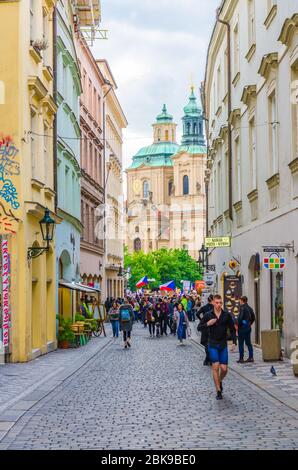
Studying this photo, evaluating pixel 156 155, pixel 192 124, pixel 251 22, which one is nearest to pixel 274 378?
pixel 251 22

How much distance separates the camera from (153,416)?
39.8 ft

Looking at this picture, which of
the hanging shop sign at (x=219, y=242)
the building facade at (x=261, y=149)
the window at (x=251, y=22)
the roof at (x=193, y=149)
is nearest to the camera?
the building facade at (x=261, y=149)

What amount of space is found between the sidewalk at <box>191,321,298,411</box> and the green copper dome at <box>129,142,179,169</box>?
502 ft

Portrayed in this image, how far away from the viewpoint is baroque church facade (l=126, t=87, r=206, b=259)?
153250 millimetres

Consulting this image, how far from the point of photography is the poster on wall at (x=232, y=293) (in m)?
26.2

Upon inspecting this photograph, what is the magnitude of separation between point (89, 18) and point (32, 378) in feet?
97.0

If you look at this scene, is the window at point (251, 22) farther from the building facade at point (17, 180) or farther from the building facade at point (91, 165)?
the building facade at point (91, 165)

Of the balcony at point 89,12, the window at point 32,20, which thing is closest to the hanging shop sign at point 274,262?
the window at point 32,20

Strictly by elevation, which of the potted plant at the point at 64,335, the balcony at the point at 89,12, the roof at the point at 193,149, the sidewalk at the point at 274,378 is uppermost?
the roof at the point at 193,149

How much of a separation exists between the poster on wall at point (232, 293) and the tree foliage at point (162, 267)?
95.2 meters

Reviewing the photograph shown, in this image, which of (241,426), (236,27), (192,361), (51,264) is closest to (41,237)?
(51,264)

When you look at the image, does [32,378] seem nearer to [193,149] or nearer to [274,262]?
[274,262]

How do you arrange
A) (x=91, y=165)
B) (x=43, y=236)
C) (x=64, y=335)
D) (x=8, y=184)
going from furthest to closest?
(x=91, y=165) < (x=64, y=335) < (x=43, y=236) < (x=8, y=184)
